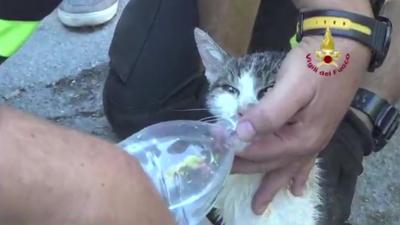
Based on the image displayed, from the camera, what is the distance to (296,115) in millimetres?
1282

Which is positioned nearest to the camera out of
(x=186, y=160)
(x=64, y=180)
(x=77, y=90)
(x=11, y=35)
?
(x=64, y=180)

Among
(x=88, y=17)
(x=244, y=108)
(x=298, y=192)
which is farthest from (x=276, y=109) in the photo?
(x=88, y=17)

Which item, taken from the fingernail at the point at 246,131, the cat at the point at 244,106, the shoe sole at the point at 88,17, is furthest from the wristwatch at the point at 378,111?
the shoe sole at the point at 88,17

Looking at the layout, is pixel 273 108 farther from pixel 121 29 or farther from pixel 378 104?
pixel 121 29

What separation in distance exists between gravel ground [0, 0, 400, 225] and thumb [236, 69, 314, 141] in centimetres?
64

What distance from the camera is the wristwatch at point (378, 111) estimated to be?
1.56m

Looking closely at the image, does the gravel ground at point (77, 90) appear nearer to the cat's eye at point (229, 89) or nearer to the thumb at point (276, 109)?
the cat's eye at point (229, 89)

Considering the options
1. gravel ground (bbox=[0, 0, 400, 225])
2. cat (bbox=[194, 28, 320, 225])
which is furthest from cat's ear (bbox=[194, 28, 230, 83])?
gravel ground (bbox=[0, 0, 400, 225])

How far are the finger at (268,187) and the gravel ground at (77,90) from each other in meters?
0.47

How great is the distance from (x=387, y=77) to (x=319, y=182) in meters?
0.26

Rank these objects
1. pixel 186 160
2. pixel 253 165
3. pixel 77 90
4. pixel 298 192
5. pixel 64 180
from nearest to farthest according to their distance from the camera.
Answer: pixel 64 180 < pixel 186 160 < pixel 253 165 < pixel 298 192 < pixel 77 90

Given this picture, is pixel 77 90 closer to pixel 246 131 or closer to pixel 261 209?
pixel 261 209

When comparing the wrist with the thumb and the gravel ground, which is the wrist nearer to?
the thumb

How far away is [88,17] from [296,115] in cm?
114
